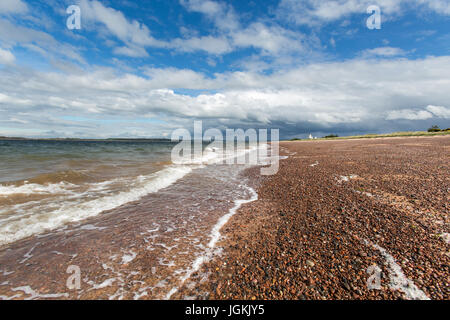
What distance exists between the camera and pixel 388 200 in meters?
6.70

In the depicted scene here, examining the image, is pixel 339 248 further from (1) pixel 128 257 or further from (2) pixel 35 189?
(2) pixel 35 189

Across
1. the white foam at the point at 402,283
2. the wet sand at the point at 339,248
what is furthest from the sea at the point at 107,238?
the white foam at the point at 402,283

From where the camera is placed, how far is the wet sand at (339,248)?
10.8 feet

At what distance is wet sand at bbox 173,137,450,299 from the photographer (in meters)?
3.30

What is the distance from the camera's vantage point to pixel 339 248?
4305 millimetres

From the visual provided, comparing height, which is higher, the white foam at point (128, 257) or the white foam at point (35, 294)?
the white foam at point (128, 257)

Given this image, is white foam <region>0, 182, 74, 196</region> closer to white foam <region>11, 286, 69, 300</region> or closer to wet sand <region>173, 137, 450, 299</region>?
white foam <region>11, 286, 69, 300</region>

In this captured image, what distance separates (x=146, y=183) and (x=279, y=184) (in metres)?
8.21

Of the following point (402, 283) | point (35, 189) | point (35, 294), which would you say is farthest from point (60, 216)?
point (402, 283)

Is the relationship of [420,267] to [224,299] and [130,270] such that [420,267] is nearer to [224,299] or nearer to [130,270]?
[224,299]

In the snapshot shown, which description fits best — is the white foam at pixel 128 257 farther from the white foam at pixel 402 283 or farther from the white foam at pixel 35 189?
the white foam at pixel 35 189

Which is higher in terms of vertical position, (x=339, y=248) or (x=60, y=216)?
(x=339, y=248)
